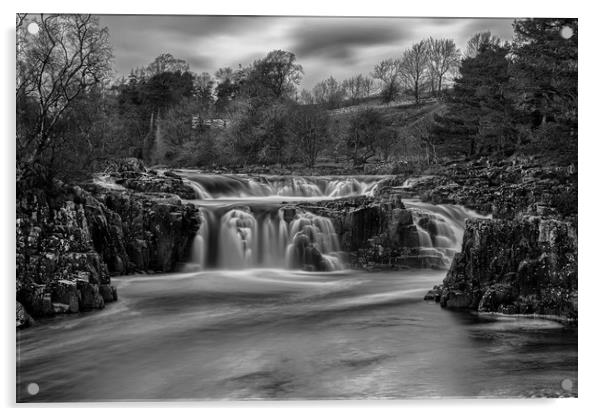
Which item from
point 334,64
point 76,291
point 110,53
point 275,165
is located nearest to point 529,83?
point 334,64

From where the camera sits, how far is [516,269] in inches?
230

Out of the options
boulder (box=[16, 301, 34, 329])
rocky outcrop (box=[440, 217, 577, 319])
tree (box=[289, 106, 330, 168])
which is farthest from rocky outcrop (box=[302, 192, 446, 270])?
boulder (box=[16, 301, 34, 329])

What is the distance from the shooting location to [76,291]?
5.64 metres

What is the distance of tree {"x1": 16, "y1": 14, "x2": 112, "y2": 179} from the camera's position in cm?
537

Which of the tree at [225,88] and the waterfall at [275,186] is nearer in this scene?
the tree at [225,88]

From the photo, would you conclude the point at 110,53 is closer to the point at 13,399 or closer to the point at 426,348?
the point at 13,399

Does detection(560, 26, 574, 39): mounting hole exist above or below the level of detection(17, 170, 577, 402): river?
above

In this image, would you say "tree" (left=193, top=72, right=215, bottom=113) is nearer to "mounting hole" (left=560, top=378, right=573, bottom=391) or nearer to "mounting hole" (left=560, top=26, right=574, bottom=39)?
"mounting hole" (left=560, top=26, right=574, bottom=39)

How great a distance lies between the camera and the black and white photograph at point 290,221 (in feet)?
16.5

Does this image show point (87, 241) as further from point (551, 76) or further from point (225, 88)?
point (551, 76)

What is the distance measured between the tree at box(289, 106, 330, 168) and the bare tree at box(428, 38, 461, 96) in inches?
46.2

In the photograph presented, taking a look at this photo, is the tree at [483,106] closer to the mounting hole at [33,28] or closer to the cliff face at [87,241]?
the cliff face at [87,241]

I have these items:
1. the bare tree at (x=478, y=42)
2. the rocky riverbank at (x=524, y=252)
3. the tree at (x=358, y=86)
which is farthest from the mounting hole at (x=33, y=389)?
the bare tree at (x=478, y=42)

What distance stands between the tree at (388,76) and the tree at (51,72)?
8.53ft
